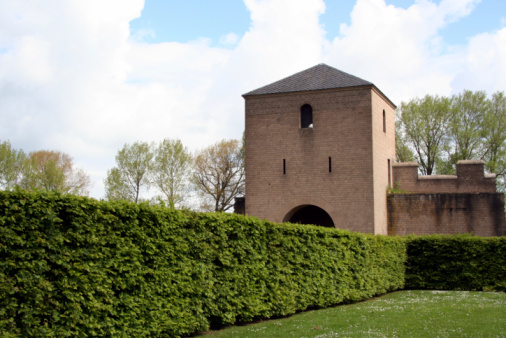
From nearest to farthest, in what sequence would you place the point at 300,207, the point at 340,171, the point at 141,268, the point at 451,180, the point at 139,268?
the point at 139,268 → the point at 141,268 → the point at 340,171 → the point at 300,207 → the point at 451,180

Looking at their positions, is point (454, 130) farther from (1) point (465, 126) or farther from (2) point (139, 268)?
(2) point (139, 268)

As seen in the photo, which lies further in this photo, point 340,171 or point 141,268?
point 340,171

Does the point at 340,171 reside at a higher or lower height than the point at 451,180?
higher

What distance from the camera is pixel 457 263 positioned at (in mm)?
22891

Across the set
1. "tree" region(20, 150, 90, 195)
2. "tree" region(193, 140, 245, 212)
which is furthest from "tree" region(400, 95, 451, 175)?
"tree" region(20, 150, 90, 195)

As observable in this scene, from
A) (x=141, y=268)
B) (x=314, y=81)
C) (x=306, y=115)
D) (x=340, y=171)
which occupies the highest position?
(x=314, y=81)

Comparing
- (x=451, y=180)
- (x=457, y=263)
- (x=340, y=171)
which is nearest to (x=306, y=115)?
(x=340, y=171)

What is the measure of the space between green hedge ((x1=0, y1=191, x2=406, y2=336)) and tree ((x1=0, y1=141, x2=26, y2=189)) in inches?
1327

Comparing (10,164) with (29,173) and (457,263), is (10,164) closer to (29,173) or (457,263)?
(29,173)

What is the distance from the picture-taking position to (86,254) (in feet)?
28.9

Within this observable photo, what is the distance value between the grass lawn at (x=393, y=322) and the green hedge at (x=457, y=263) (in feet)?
18.2

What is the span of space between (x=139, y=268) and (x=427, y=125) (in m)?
41.3

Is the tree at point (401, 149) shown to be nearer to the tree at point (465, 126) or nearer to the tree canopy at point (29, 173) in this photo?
the tree at point (465, 126)

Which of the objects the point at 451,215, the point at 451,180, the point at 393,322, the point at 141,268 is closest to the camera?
the point at 141,268
